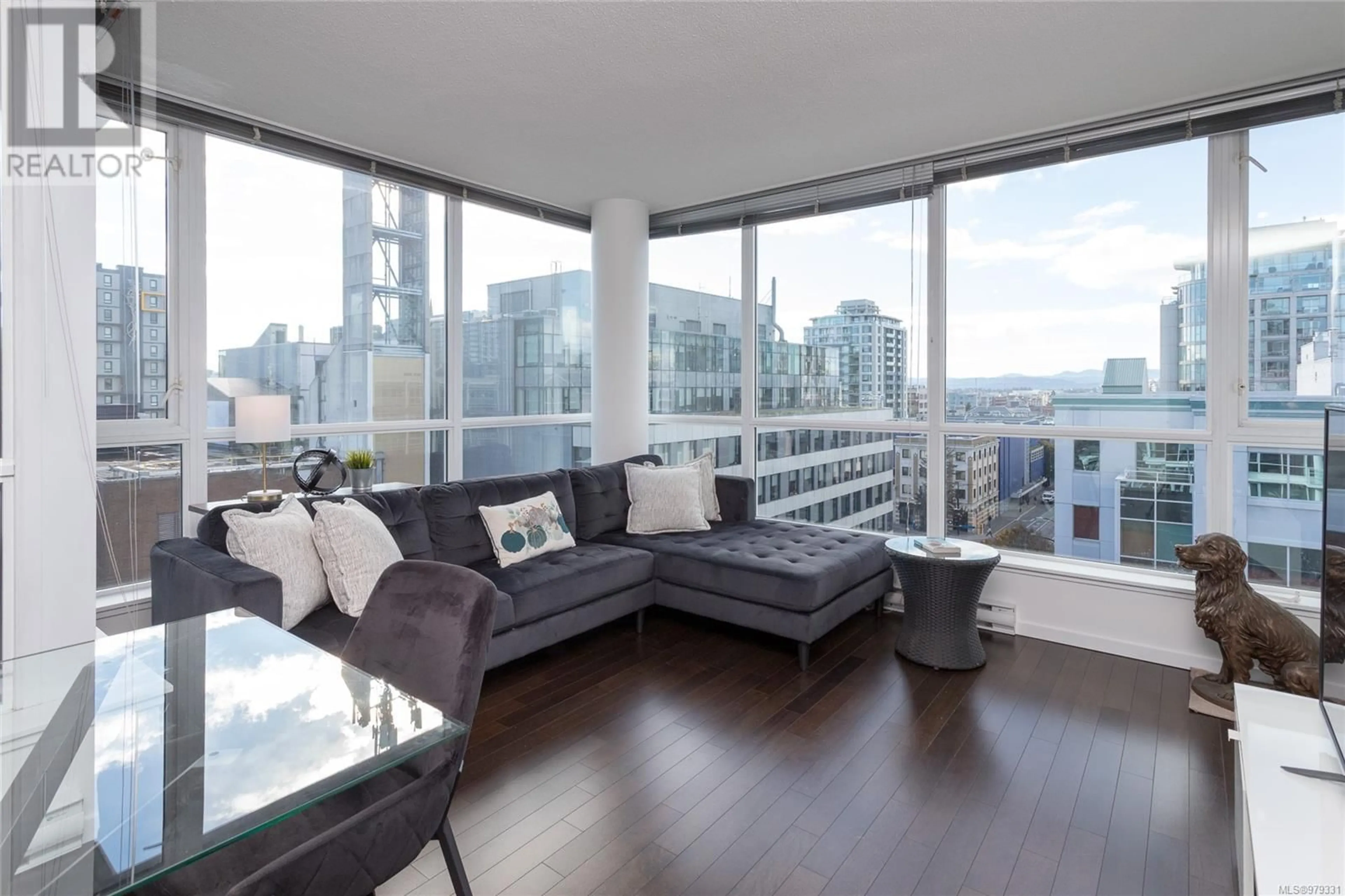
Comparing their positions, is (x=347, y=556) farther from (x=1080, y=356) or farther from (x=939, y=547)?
(x=1080, y=356)

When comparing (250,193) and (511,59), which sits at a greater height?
(511,59)

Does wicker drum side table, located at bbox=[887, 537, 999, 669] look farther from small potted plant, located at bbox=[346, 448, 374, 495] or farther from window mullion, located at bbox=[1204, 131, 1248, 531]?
small potted plant, located at bbox=[346, 448, 374, 495]

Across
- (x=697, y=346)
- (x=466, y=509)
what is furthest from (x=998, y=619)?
(x=466, y=509)

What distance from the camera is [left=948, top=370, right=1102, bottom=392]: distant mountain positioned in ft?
11.7

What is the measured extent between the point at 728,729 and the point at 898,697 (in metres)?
0.80

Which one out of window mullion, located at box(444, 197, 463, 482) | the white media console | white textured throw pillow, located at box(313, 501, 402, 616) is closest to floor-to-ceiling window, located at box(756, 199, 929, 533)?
window mullion, located at box(444, 197, 463, 482)

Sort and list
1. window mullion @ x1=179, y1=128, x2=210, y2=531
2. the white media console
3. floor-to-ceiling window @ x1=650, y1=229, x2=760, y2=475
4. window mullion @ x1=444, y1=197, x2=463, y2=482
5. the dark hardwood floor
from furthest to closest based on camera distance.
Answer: floor-to-ceiling window @ x1=650, y1=229, x2=760, y2=475 → window mullion @ x1=444, y1=197, x2=463, y2=482 → window mullion @ x1=179, y1=128, x2=210, y2=531 → the dark hardwood floor → the white media console

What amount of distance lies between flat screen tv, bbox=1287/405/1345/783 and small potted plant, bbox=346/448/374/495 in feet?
11.6

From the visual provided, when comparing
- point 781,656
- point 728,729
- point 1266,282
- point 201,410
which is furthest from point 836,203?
point 201,410

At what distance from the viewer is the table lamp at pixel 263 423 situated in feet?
9.57

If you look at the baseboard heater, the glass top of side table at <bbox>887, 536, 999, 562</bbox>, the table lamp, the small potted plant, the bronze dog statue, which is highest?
the table lamp

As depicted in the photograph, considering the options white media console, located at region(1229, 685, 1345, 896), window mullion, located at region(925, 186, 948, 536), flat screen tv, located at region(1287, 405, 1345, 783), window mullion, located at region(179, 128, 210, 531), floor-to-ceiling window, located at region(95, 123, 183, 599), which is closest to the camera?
white media console, located at region(1229, 685, 1345, 896)

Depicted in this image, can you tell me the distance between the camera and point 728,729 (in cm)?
258

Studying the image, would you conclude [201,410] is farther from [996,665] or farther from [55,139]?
[996,665]
